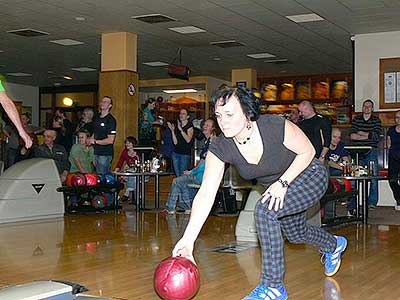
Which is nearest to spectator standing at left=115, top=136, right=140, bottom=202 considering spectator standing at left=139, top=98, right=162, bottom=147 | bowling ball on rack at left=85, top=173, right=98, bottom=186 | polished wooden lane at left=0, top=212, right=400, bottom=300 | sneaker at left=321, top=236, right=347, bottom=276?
bowling ball on rack at left=85, top=173, right=98, bottom=186

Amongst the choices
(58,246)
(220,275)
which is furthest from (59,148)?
(220,275)

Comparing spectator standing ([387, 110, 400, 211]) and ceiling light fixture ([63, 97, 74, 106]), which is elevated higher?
ceiling light fixture ([63, 97, 74, 106])

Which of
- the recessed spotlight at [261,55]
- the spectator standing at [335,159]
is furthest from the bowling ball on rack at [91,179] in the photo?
the recessed spotlight at [261,55]

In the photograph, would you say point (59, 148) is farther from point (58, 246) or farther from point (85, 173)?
point (58, 246)

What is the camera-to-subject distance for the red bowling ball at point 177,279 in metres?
2.42

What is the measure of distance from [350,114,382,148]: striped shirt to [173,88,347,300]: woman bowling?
197 inches

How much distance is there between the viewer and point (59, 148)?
273 inches

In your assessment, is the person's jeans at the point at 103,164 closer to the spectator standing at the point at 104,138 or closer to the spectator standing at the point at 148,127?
the spectator standing at the point at 104,138

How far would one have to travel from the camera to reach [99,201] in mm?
6863

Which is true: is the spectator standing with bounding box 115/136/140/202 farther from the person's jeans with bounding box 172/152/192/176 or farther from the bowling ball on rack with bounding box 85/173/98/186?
the bowling ball on rack with bounding box 85/173/98/186

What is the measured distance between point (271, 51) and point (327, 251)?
7872 mm

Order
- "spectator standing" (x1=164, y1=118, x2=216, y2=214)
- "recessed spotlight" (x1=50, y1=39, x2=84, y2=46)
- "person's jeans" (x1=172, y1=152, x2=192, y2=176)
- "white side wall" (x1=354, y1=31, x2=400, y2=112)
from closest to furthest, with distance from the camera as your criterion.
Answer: "spectator standing" (x1=164, y1=118, x2=216, y2=214) < "person's jeans" (x1=172, y1=152, x2=192, y2=176) < "white side wall" (x1=354, y1=31, x2=400, y2=112) < "recessed spotlight" (x1=50, y1=39, x2=84, y2=46)

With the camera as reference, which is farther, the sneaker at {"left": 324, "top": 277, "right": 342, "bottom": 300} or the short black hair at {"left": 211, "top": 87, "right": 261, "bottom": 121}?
the sneaker at {"left": 324, "top": 277, "right": 342, "bottom": 300}

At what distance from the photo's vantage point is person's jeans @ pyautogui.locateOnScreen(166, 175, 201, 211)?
654 cm
